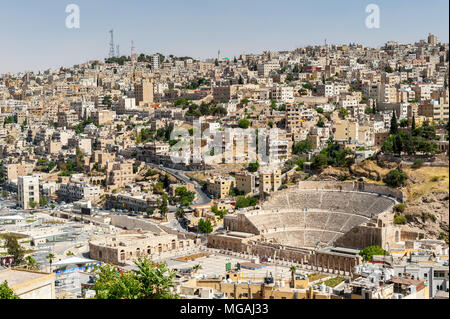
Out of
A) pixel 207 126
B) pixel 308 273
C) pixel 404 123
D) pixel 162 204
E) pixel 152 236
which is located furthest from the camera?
pixel 207 126

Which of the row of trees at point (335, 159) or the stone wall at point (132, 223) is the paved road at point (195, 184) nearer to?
the stone wall at point (132, 223)

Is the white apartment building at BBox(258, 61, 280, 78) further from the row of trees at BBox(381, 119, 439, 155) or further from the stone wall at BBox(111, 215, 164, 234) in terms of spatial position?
the row of trees at BBox(381, 119, 439, 155)

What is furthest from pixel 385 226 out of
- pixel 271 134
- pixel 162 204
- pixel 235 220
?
pixel 271 134

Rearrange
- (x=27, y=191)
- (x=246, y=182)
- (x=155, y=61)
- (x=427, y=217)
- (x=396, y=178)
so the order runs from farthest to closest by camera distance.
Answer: (x=155, y=61)
(x=27, y=191)
(x=246, y=182)
(x=396, y=178)
(x=427, y=217)

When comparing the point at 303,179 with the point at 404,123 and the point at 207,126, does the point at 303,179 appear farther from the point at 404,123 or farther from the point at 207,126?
the point at 207,126

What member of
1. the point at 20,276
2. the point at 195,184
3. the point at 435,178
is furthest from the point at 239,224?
the point at 20,276

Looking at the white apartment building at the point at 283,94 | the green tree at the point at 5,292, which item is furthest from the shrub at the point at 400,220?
the white apartment building at the point at 283,94

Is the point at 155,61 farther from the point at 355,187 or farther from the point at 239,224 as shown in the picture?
the point at 355,187

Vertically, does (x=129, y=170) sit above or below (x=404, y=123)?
below
